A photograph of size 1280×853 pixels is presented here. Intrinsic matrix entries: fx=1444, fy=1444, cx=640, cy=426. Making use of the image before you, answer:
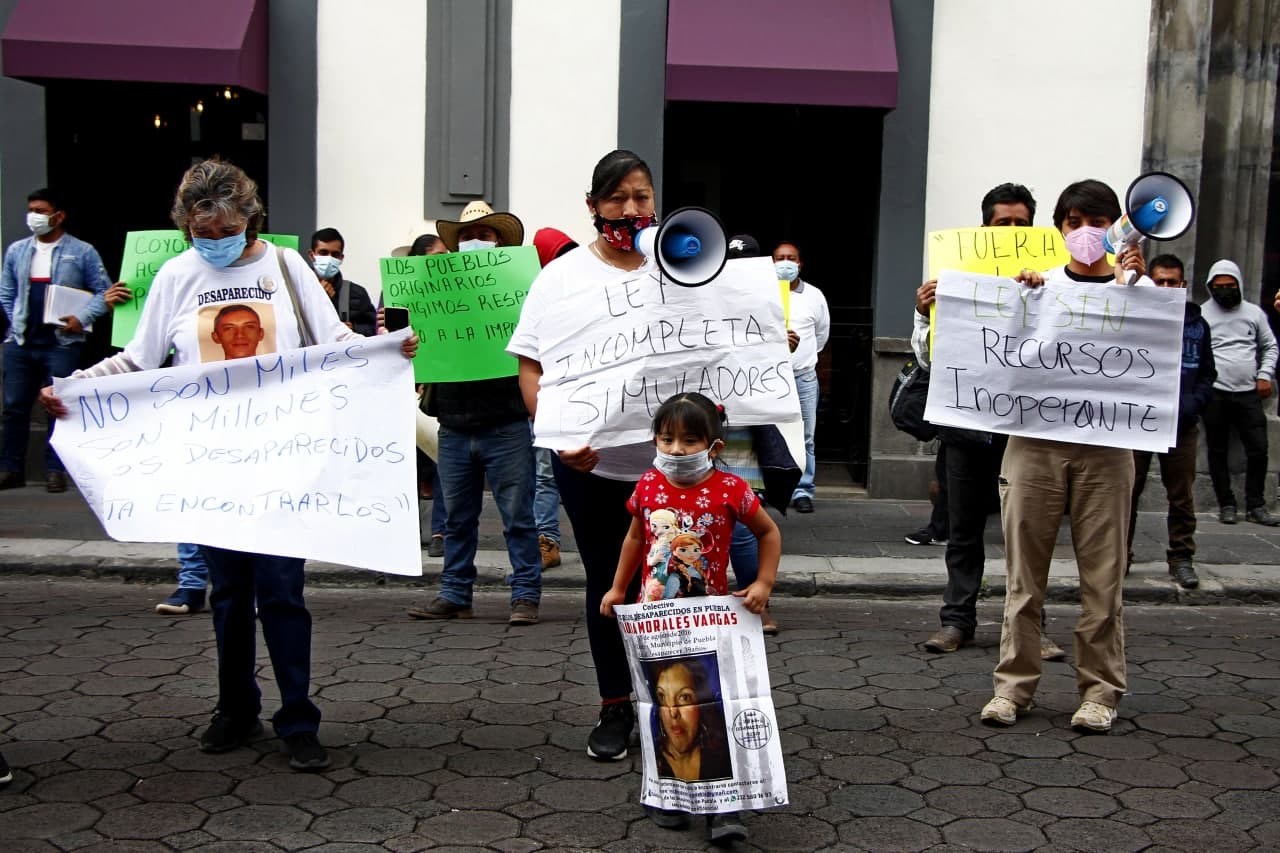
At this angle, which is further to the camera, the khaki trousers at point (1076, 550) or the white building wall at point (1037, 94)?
the white building wall at point (1037, 94)

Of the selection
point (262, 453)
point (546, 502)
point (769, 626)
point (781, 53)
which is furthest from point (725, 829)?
point (781, 53)

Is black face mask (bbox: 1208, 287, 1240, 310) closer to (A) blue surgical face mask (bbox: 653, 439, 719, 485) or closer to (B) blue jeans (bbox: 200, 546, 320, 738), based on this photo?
(A) blue surgical face mask (bbox: 653, 439, 719, 485)

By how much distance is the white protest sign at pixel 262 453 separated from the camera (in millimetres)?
4582

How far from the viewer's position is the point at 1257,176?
11.0m

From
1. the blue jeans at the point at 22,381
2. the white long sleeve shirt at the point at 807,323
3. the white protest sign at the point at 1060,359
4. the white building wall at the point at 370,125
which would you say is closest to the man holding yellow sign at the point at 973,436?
the white protest sign at the point at 1060,359

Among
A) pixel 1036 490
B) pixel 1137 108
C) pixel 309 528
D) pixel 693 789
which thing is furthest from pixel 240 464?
pixel 1137 108

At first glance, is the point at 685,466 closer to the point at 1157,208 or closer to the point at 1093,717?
the point at 1157,208

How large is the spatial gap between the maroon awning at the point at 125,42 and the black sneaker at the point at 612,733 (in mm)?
7104

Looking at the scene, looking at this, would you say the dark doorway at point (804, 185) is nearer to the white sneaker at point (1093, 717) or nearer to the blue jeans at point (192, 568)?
the blue jeans at point (192, 568)

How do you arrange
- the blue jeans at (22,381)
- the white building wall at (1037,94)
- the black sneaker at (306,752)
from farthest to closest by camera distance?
the white building wall at (1037,94)
the blue jeans at (22,381)
the black sneaker at (306,752)

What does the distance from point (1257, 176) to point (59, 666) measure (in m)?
9.17

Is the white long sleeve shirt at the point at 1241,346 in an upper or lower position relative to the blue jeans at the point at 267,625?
upper

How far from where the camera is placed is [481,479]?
7156 millimetres

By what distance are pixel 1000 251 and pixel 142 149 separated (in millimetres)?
8547
